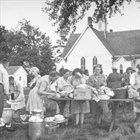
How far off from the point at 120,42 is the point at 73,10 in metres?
19.1

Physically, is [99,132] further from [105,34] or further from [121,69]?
[105,34]

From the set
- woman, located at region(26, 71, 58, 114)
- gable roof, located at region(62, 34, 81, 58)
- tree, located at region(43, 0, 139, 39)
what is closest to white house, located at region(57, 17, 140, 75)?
gable roof, located at region(62, 34, 81, 58)

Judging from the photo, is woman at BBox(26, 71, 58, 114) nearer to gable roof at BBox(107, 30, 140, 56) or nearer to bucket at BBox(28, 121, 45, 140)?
bucket at BBox(28, 121, 45, 140)

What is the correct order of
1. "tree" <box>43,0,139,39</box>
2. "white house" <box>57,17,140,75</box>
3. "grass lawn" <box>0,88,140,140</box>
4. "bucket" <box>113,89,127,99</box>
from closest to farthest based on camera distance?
1. "grass lawn" <box>0,88,140,140</box>
2. "bucket" <box>113,89,127,99</box>
3. "tree" <box>43,0,139,39</box>
4. "white house" <box>57,17,140,75</box>

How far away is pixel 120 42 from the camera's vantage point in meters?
36.3

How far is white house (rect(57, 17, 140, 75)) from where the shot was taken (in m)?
33.9

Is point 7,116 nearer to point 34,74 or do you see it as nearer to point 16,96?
point 16,96

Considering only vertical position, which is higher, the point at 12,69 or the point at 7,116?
the point at 12,69

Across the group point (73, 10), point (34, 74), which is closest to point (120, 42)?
point (73, 10)

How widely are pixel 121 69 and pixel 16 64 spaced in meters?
27.1

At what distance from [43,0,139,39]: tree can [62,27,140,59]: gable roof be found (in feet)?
51.7

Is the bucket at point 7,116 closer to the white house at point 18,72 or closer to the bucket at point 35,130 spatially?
the bucket at point 35,130

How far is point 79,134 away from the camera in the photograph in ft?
20.3

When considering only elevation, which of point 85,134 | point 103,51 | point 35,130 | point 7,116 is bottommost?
point 85,134
